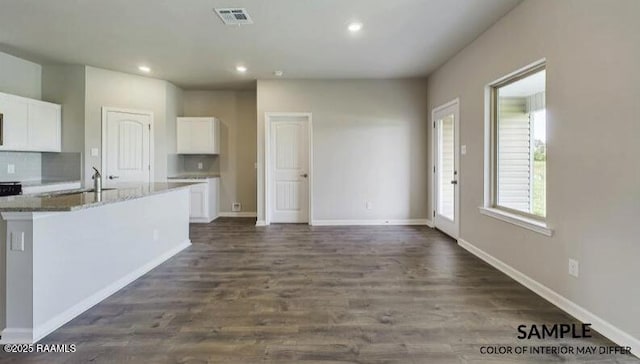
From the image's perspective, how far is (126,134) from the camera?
5816mm

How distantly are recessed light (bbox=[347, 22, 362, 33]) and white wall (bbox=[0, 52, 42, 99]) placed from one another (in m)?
4.97

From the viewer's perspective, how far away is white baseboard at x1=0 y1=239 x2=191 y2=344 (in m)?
2.16

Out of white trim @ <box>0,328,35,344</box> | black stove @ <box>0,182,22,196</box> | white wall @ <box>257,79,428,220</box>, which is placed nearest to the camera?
white trim @ <box>0,328,35,344</box>

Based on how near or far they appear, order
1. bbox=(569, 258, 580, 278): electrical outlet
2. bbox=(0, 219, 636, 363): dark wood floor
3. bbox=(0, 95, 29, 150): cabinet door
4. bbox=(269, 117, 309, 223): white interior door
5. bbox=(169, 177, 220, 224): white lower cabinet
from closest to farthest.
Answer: bbox=(0, 219, 636, 363): dark wood floor
bbox=(569, 258, 580, 278): electrical outlet
bbox=(0, 95, 29, 150): cabinet door
bbox=(269, 117, 309, 223): white interior door
bbox=(169, 177, 220, 224): white lower cabinet

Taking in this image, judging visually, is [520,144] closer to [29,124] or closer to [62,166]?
[29,124]

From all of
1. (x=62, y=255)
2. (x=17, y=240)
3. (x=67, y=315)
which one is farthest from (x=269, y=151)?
(x=17, y=240)

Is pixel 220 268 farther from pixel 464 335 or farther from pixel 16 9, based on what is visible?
pixel 16 9

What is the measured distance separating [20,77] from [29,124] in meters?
0.83

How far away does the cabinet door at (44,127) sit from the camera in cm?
484

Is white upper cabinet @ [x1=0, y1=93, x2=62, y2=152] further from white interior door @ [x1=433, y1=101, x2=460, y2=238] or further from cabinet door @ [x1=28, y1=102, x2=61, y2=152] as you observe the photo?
white interior door @ [x1=433, y1=101, x2=460, y2=238]

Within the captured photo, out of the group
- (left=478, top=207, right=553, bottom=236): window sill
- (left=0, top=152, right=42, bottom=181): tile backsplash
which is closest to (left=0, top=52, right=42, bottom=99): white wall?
(left=0, top=152, right=42, bottom=181): tile backsplash

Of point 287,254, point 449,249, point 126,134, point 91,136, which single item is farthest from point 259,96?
point 449,249

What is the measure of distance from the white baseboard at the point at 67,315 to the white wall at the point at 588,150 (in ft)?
12.5

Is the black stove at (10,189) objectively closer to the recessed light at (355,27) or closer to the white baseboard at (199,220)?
the white baseboard at (199,220)
